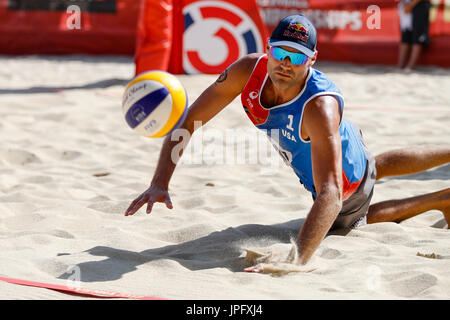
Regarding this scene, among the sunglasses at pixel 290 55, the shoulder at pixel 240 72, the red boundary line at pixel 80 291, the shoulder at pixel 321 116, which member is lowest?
the red boundary line at pixel 80 291

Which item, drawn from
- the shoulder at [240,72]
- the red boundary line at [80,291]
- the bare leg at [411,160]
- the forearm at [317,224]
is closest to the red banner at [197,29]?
the bare leg at [411,160]

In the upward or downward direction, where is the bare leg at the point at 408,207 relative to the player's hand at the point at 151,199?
downward

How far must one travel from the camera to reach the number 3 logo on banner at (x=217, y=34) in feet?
24.9

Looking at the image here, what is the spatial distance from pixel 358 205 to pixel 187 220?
909 mm

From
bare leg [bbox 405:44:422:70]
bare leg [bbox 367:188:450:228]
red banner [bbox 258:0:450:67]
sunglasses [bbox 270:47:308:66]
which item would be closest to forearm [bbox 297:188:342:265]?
sunglasses [bbox 270:47:308:66]

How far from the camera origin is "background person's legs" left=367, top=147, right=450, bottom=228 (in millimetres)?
3578

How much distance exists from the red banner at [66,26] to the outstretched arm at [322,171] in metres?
8.30

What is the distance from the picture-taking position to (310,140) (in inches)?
118

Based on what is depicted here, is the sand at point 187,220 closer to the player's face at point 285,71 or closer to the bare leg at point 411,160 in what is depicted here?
the bare leg at point 411,160

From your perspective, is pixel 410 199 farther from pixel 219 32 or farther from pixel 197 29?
pixel 197 29

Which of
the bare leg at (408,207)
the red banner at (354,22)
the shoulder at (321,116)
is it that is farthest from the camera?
the red banner at (354,22)

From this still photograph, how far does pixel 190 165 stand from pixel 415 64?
592 centimetres

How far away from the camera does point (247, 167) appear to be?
484 cm

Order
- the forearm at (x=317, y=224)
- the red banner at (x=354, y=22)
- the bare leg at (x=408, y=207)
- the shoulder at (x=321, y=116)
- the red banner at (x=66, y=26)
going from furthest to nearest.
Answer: the red banner at (x=66, y=26), the red banner at (x=354, y=22), the bare leg at (x=408, y=207), the shoulder at (x=321, y=116), the forearm at (x=317, y=224)
